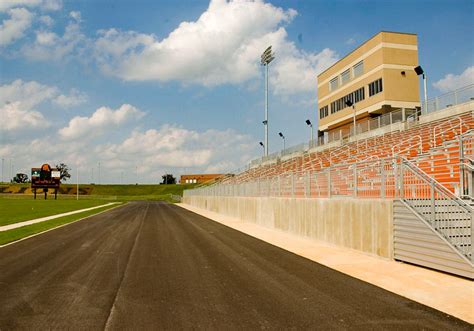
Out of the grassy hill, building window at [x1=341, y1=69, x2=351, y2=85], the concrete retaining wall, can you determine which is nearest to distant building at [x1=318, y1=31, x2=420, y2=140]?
building window at [x1=341, y1=69, x2=351, y2=85]

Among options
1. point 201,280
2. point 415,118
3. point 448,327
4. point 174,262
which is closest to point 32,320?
point 201,280

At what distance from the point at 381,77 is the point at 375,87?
1329mm

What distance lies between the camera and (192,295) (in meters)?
7.20

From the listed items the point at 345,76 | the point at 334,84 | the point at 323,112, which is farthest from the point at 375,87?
the point at 323,112

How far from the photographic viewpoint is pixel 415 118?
103ft

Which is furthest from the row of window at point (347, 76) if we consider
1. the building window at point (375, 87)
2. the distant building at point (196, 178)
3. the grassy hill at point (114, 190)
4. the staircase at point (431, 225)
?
the distant building at point (196, 178)

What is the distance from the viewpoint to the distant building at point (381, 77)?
135ft

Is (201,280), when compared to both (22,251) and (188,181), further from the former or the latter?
(188,181)

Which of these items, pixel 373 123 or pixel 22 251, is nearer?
pixel 22 251

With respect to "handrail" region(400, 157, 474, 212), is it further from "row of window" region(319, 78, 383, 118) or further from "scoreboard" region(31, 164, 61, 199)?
"scoreboard" region(31, 164, 61, 199)

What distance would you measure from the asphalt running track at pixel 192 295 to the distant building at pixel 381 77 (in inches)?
1217

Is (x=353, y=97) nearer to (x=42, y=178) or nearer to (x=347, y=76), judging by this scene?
(x=347, y=76)

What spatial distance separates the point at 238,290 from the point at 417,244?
4736 mm

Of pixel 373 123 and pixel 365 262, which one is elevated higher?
pixel 373 123
